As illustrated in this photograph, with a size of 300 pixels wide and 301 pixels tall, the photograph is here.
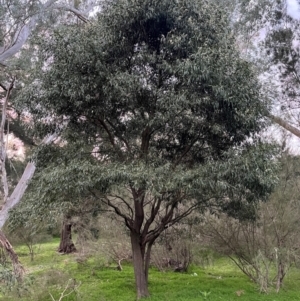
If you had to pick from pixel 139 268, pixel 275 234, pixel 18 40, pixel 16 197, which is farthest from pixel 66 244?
pixel 275 234

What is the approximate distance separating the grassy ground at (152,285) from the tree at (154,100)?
6.76 feet

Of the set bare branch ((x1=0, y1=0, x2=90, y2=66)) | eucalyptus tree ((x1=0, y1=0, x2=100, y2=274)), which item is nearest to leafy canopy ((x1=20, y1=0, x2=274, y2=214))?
eucalyptus tree ((x1=0, y1=0, x2=100, y2=274))

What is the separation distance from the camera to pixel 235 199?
618 centimetres

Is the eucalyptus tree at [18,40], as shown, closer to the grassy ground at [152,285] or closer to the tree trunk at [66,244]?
the grassy ground at [152,285]

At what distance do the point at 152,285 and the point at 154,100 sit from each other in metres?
4.38

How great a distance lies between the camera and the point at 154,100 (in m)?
6.09

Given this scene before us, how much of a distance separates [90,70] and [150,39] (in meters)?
1.20

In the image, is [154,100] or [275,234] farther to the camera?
Answer: [275,234]

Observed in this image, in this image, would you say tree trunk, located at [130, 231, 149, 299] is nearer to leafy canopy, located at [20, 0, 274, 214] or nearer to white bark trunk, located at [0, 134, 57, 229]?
leafy canopy, located at [20, 0, 274, 214]

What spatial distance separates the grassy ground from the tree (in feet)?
6.76

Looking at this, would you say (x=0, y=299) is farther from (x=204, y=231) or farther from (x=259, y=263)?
(x=259, y=263)

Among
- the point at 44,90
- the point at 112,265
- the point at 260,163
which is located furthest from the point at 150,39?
the point at 112,265

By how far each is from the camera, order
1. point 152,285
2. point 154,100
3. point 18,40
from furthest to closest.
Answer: point 18,40 < point 152,285 < point 154,100

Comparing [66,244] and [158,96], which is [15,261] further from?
[66,244]
